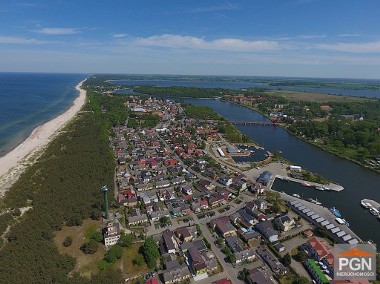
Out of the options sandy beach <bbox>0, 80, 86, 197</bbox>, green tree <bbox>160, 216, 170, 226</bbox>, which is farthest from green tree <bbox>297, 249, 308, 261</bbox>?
sandy beach <bbox>0, 80, 86, 197</bbox>

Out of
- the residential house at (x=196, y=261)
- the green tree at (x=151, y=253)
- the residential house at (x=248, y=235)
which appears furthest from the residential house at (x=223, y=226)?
the green tree at (x=151, y=253)

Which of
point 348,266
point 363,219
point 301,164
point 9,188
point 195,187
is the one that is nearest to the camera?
point 348,266

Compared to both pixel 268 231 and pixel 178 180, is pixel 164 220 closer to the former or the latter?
pixel 178 180

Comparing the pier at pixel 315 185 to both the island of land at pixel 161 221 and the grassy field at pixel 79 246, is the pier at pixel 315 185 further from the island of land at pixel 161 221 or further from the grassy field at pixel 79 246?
the grassy field at pixel 79 246

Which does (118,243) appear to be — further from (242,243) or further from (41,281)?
(242,243)

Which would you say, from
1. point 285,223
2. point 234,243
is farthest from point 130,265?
point 285,223

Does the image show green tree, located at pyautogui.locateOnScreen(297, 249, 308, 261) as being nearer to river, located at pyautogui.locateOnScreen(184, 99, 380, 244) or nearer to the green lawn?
river, located at pyautogui.locateOnScreen(184, 99, 380, 244)

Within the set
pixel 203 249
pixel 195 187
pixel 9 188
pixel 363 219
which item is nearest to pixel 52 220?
pixel 9 188
